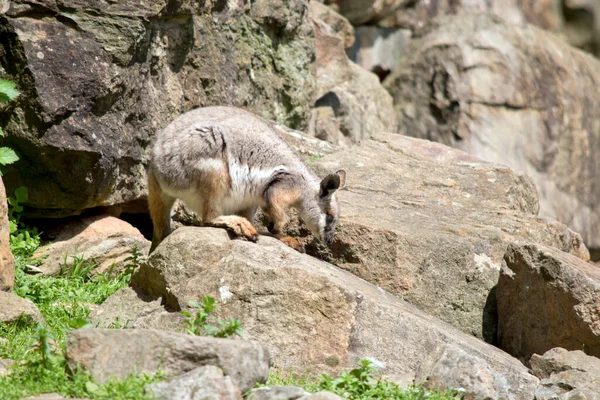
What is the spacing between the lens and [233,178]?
8.19m

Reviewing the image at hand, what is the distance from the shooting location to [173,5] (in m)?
9.47

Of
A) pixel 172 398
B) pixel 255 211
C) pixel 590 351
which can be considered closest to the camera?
pixel 172 398

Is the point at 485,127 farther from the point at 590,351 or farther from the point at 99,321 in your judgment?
the point at 99,321

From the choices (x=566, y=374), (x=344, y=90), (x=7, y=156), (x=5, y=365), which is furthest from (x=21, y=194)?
(x=344, y=90)

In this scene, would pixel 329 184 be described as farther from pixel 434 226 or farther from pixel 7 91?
pixel 7 91

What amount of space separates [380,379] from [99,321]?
2.56 m

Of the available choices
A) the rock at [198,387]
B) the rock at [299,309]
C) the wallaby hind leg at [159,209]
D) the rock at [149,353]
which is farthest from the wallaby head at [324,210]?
the rock at [198,387]

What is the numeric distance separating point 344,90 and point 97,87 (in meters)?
6.91

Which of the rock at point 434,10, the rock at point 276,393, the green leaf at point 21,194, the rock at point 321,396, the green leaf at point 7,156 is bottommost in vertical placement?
the rock at point 276,393

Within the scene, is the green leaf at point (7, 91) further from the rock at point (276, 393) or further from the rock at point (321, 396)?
the rock at point (321, 396)

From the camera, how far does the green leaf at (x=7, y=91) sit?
7.43 m

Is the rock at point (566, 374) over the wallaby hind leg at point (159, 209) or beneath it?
beneath

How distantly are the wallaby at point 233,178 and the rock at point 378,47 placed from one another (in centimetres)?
827

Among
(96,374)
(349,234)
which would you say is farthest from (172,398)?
(349,234)
